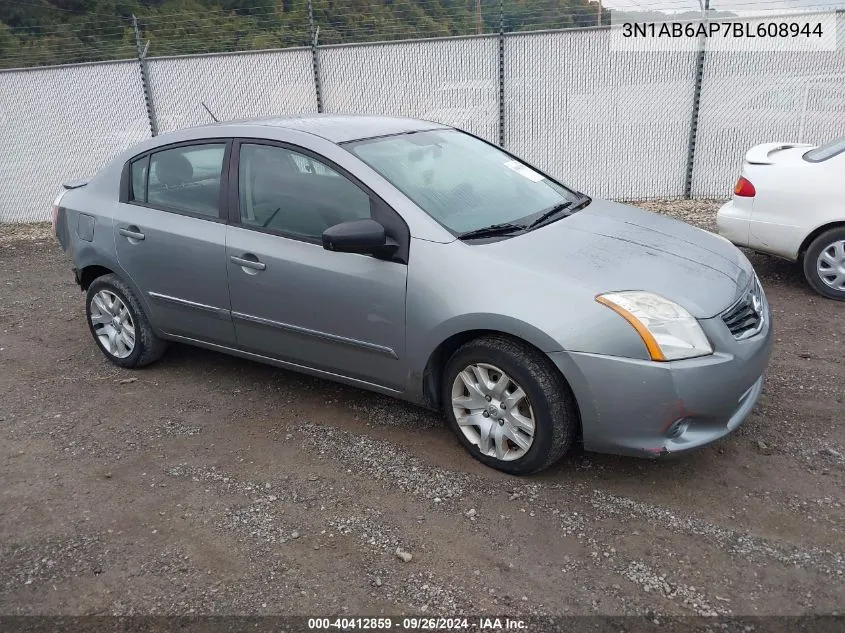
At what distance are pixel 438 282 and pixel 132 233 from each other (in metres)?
2.24

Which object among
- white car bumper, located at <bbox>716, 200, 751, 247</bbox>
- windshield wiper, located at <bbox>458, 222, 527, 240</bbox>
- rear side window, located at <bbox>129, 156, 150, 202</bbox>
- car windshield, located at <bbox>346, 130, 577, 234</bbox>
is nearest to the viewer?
windshield wiper, located at <bbox>458, 222, 527, 240</bbox>

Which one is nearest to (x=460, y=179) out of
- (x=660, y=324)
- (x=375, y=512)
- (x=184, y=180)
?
(x=660, y=324)

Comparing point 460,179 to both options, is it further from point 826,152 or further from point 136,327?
point 826,152

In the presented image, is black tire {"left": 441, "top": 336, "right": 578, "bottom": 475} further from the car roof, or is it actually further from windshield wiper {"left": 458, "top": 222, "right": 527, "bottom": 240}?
the car roof

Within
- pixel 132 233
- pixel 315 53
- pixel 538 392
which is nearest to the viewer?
pixel 538 392

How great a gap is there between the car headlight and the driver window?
4.45 feet

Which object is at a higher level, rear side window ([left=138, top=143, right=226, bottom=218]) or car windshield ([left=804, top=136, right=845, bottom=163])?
rear side window ([left=138, top=143, right=226, bottom=218])

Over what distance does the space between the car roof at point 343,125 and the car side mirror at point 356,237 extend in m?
0.71

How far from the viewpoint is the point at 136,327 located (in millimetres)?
4828

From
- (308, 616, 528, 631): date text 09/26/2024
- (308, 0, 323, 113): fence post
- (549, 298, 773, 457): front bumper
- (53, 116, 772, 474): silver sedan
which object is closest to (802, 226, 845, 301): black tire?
(53, 116, 772, 474): silver sedan

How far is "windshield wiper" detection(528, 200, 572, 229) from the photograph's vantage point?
3.81 metres

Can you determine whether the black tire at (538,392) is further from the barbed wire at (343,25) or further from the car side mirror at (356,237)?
the barbed wire at (343,25)

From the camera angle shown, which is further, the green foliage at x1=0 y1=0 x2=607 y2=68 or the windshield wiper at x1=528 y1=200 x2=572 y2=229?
the green foliage at x1=0 y1=0 x2=607 y2=68

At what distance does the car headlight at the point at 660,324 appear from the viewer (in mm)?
3031
